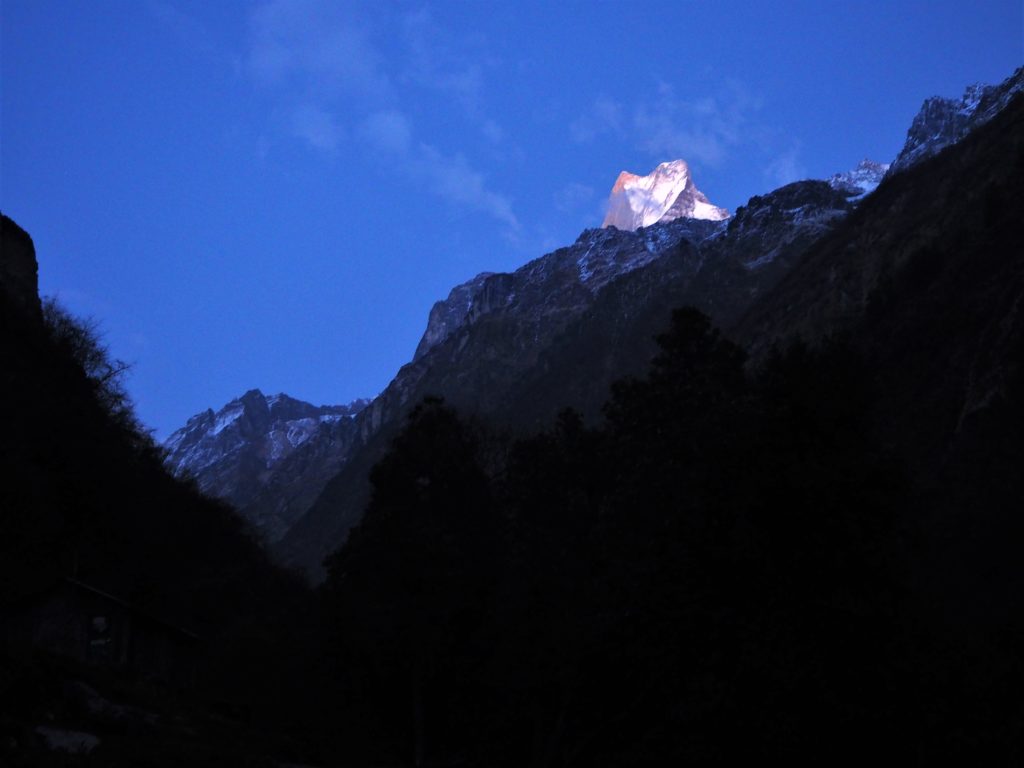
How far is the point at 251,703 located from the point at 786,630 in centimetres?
2192

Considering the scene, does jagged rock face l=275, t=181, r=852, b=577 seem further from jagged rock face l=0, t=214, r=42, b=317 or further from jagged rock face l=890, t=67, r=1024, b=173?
jagged rock face l=0, t=214, r=42, b=317

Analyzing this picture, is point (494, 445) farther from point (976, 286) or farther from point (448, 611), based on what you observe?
point (976, 286)

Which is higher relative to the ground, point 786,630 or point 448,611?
point 448,611

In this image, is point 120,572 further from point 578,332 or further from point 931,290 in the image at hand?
point 578,332

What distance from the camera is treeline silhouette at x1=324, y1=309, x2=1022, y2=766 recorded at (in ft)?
56.9

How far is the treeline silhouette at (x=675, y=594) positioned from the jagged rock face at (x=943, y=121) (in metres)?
134

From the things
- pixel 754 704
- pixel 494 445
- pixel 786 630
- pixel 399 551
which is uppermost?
pixel 494 445

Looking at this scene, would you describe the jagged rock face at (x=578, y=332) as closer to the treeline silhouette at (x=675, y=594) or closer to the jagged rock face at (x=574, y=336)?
the jagged rock face at (x=574, y=336)

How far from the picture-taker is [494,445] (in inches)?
1428

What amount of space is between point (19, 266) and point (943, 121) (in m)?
160

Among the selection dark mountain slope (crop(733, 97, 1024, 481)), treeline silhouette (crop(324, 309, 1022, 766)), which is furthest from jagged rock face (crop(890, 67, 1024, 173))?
treeline silhouette (crop(324, 309, 1022, 766))

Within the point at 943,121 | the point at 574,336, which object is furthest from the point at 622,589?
the point at 943,121

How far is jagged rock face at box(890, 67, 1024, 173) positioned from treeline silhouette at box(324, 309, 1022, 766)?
134m

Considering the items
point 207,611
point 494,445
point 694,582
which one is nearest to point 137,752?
point 694,582
